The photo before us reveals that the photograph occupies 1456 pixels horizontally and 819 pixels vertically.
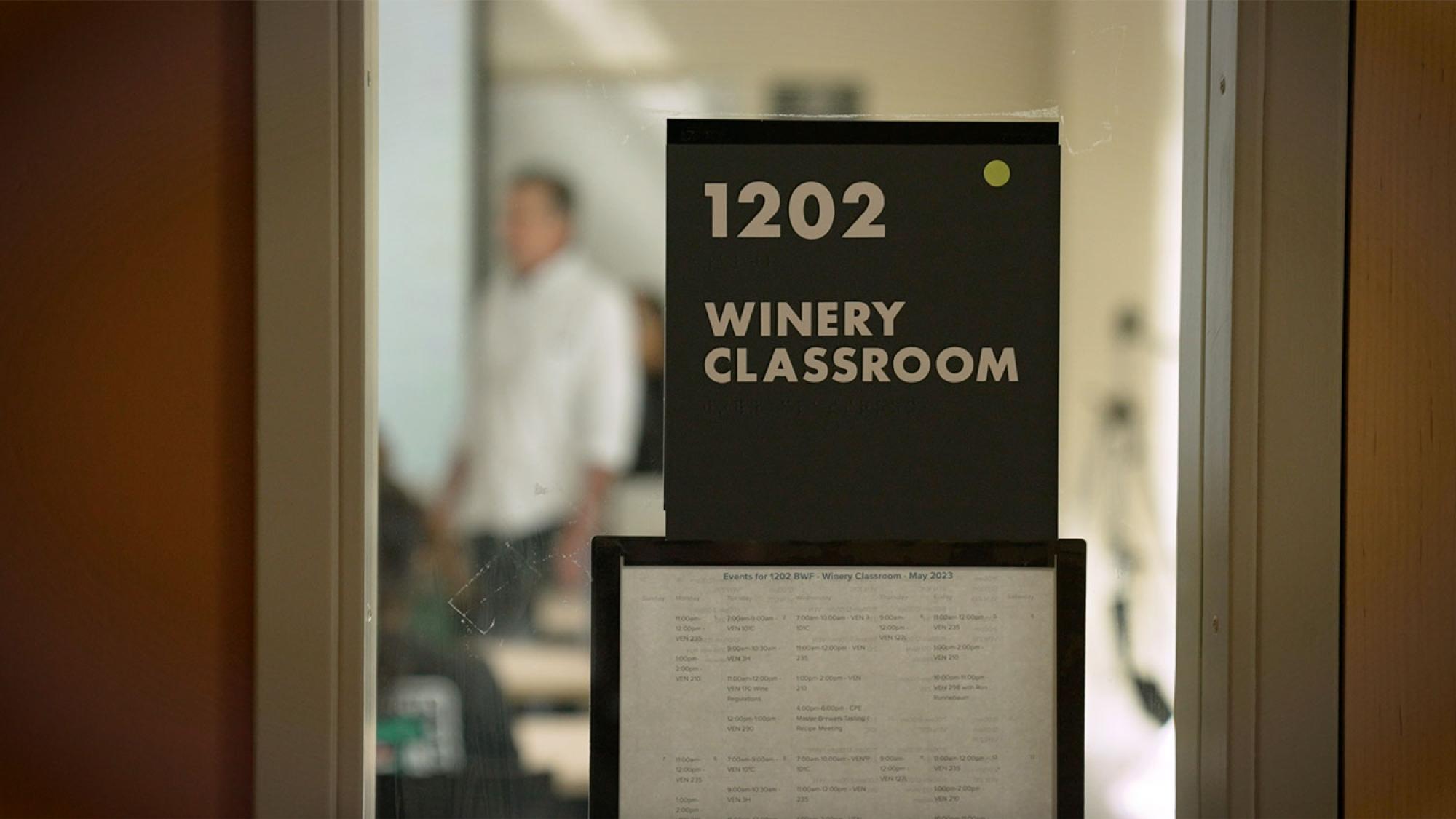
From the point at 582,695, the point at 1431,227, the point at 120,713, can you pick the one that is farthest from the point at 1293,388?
the point at 120,713

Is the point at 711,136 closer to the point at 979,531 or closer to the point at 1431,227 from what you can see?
the point at 979,531

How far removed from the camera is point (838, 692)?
51.3 inches

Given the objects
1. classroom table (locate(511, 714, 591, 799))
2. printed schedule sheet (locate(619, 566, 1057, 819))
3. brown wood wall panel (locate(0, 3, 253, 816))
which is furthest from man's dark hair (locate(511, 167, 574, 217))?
classroom table (locate(511, 714, 591, 799))

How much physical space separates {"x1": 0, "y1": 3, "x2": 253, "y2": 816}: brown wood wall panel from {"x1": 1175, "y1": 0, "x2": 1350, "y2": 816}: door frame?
104cm

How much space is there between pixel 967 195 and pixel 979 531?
37 centimetres

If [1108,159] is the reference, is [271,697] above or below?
below

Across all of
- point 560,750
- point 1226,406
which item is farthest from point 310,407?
point 1226,406

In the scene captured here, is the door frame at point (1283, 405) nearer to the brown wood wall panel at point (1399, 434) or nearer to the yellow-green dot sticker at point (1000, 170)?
the brown wood wall panel at point (1399, 434)

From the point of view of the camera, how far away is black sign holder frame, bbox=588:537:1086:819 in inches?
50.3

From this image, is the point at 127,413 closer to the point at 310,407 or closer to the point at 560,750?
the point at 310,407

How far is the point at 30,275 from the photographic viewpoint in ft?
4.08

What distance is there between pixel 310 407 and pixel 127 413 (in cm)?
19

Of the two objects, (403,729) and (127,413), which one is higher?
(127,413)

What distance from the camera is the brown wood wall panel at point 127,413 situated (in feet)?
4.07
